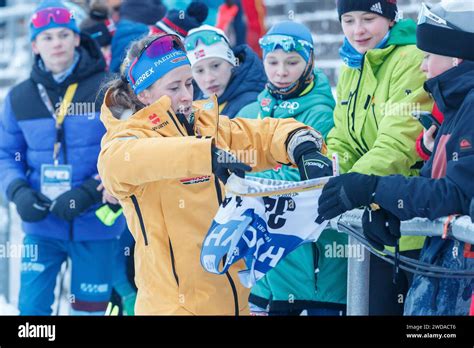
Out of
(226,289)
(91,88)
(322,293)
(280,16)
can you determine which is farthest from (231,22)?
(226,289)

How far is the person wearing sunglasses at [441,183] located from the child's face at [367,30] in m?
1.00

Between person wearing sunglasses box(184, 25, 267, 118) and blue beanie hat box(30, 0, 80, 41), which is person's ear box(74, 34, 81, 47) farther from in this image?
person wearing sunglasses box(184, 25, 267, 118)

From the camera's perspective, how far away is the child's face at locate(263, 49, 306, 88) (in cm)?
532

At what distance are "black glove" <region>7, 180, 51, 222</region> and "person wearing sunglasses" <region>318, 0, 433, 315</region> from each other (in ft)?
7.07

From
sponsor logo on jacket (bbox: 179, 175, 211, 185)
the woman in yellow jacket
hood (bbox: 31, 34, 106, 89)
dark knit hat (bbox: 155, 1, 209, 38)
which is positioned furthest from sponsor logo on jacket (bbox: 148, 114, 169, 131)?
dark knit hat (bbox: 155, 1, 209, 38)

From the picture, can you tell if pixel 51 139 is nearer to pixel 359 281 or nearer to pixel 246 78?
pixel 246 78

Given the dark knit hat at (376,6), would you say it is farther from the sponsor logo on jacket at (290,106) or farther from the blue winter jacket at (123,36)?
the blue winter jacket at (123,36)

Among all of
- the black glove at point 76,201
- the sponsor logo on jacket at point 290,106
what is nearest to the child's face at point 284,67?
the sponsor logo on jacket at point 290,106

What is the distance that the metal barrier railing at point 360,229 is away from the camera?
3.25 m

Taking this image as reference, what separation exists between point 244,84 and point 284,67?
28.0 inches

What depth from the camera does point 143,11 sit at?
919 cm

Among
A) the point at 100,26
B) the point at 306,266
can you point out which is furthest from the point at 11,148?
the point at 306,266

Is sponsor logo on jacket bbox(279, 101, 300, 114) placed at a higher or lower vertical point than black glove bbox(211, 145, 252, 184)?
higher
